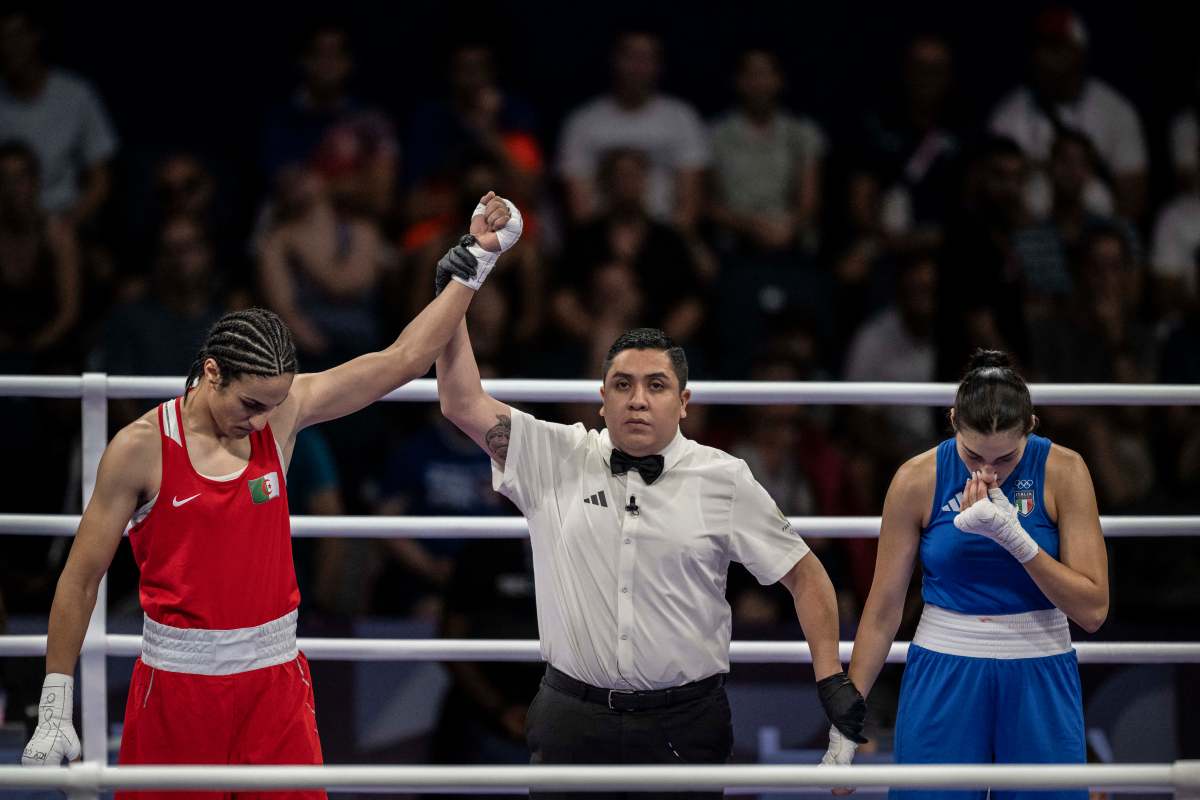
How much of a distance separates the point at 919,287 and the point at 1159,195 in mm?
1980

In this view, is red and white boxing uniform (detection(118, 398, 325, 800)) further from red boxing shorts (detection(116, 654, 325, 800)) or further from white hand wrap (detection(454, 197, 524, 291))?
white hand wrap (detection(454, 197, 524, 291))

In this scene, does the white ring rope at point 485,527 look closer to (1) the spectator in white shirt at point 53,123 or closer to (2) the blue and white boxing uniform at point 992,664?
(2) the blue and white boxing uniform at point 992,664

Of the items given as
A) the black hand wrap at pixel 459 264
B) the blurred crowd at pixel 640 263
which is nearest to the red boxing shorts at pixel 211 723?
the black hand wrap at pixel 459 264

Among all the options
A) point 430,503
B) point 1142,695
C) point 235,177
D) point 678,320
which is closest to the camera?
point 1142,695

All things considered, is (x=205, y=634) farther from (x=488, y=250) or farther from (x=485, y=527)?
(x=488, y=250)

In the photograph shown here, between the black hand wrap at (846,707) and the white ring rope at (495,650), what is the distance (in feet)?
1.12

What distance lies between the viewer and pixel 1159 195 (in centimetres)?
720

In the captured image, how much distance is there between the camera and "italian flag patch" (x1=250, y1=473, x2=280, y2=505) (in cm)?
294

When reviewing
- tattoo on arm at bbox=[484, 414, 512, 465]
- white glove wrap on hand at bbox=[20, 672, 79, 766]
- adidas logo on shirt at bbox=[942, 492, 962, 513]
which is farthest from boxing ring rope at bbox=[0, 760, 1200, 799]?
tattoo on arm at bbox=[484, 414, 512, 465]

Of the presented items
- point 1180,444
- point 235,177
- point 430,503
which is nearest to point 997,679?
point 430,503

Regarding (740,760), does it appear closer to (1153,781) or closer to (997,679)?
(997,679)

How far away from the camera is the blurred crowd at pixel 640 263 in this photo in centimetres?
512

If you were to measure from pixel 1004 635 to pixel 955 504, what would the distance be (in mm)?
286

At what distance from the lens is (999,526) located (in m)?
2.90
